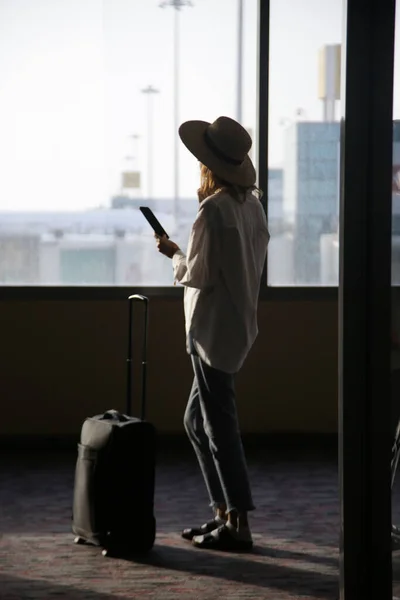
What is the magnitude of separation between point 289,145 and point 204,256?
7.06ft

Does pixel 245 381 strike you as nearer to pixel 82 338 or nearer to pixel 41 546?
pixel 82 338

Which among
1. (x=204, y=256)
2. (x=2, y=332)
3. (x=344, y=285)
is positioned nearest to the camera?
(x=344, y=285)

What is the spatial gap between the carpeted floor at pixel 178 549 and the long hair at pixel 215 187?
4.20 ft

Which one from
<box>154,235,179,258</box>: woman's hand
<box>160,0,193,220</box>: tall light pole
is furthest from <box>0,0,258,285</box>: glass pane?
<box>154,235,179,258</box>: woman's hand

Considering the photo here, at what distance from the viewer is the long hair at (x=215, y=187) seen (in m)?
3.70

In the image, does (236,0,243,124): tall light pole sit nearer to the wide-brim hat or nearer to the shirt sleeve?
the wide-brim hat

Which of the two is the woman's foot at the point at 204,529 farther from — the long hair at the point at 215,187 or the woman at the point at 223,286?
the long hair at the point at 215,187

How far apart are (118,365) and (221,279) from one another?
1963 mm

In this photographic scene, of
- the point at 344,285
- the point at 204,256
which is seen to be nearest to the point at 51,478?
the point at 204,256

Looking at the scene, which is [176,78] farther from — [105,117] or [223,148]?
[223,148]

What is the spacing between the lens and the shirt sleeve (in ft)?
11.9

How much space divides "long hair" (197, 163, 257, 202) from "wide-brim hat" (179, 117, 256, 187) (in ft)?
0.08

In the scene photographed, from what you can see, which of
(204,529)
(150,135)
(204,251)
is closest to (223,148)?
(204,251)

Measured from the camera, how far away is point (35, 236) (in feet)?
18.2
